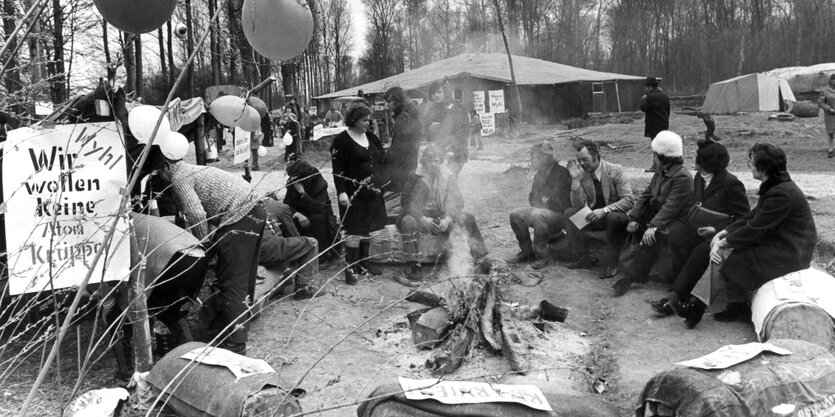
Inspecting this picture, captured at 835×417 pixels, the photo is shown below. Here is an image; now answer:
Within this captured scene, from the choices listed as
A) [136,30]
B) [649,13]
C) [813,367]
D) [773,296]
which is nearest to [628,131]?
[773,296]

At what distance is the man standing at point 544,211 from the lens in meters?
7.30

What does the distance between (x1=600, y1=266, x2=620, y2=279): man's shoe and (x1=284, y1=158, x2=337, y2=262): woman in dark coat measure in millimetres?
2843

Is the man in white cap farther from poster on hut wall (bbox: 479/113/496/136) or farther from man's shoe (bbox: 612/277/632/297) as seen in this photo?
poster on hut wall (bbox: 479/113/496/136)

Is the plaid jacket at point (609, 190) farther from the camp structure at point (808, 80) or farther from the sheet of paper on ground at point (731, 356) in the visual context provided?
the camp structure at point (808, 80)

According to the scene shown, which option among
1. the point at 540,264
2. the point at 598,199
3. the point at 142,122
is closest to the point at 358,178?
the point at 540,264

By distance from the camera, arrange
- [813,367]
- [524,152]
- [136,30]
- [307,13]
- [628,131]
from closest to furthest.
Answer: [136,30] < [813,367] < [307,13] < [524,152] < [628,131]

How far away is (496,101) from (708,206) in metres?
18.6

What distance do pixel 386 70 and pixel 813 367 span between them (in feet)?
144

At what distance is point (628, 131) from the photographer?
2169 cm

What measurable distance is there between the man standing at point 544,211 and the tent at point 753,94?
863 inches

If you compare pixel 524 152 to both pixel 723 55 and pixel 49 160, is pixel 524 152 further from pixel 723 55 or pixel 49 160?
pixel 723 55

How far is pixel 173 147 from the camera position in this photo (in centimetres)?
442

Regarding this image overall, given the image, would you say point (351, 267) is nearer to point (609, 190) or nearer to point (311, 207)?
point (311, 207)

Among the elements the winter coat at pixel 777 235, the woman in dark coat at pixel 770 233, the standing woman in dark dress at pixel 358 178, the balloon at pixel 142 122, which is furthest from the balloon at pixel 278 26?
the winter coat at pixel 777 235
